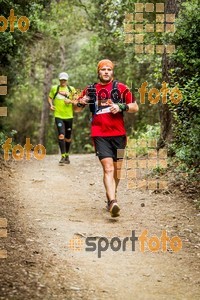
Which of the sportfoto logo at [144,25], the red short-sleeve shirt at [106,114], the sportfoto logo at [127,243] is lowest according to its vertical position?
the sportfoto logo at [127,243]

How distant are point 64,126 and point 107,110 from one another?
204 inches

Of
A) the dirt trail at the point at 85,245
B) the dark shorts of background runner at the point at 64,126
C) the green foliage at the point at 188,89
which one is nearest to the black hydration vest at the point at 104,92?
the green foliage at the point at 188,89

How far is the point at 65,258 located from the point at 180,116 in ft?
15.1

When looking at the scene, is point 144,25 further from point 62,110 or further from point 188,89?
point 188,89

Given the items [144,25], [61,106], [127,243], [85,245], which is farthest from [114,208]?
[144,25]

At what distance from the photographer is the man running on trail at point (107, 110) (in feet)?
23.8

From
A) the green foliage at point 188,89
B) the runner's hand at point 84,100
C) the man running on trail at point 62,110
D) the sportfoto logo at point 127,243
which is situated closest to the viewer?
the sportfoto logo at point 127,243

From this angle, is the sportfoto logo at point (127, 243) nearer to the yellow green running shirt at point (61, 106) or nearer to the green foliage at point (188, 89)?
the green foliage at point (188, 89)

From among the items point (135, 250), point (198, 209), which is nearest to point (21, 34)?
point (198, 209)

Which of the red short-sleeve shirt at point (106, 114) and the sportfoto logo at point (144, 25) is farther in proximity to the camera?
the sportfoto logo at point (144, 25)

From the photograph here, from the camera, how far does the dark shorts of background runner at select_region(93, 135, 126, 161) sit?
7.35 metres

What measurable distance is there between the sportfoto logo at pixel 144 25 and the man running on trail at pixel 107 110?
3.73 m

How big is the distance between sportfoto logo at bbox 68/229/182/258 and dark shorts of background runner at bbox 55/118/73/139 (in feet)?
19.9

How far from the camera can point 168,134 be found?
11.4 meters
